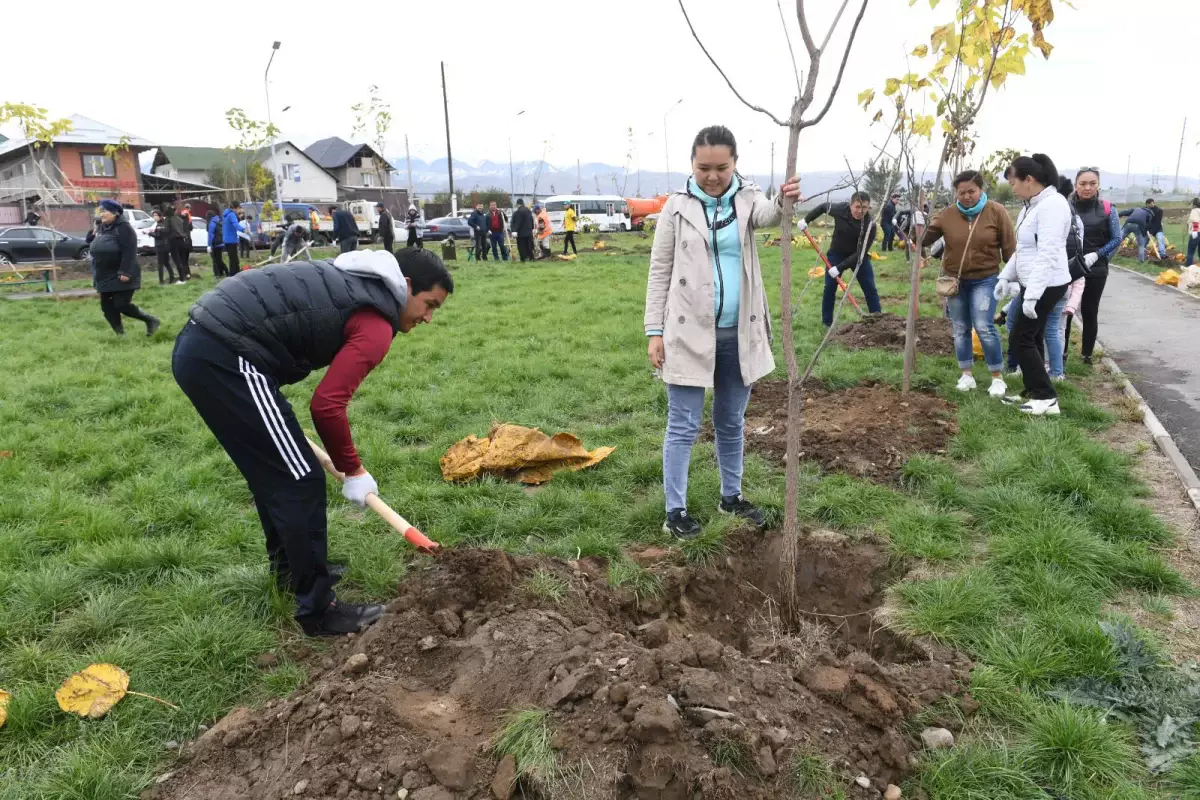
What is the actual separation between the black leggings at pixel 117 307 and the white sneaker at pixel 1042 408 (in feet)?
31.1

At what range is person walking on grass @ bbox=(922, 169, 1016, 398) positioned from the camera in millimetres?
5871

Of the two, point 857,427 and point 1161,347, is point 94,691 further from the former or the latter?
point 1161,347

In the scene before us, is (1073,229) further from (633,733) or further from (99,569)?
(99,569)

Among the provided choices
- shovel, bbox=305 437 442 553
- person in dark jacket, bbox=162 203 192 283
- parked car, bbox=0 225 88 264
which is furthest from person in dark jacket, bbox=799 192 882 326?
parked car, bbox=0 225 88 264

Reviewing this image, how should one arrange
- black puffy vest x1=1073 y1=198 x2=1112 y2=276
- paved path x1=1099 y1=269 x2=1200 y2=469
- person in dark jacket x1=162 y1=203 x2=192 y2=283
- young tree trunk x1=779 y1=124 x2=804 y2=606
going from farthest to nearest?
person in dark jacket x1=162 y1=203 x2=192 y2=283
black puffy vest x1=1073 y1=198 x2=1112 y2=276
paved path x1=1099 y1=269 x2=1200 y2=469
young tree trunk x1=779 y1=124 x2=804 y2=606

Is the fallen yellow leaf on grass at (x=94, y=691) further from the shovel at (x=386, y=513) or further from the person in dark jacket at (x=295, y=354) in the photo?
the shovel at (x=386, y=513)

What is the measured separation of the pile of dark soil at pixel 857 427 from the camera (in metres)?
4.70

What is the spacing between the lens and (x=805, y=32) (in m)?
2.51

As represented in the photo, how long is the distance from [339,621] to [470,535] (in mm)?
1033

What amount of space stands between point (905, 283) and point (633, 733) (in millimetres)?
12926

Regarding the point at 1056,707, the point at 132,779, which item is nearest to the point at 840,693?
the point at 1056,707

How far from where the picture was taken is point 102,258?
8.66m

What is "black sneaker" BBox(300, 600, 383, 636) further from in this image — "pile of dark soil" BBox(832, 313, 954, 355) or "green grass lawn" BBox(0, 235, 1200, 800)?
"pile of dark soil" BBox(832, 313, 954, 355)

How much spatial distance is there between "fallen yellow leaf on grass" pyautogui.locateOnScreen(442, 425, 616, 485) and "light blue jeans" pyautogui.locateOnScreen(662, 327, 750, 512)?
43.9 inches
